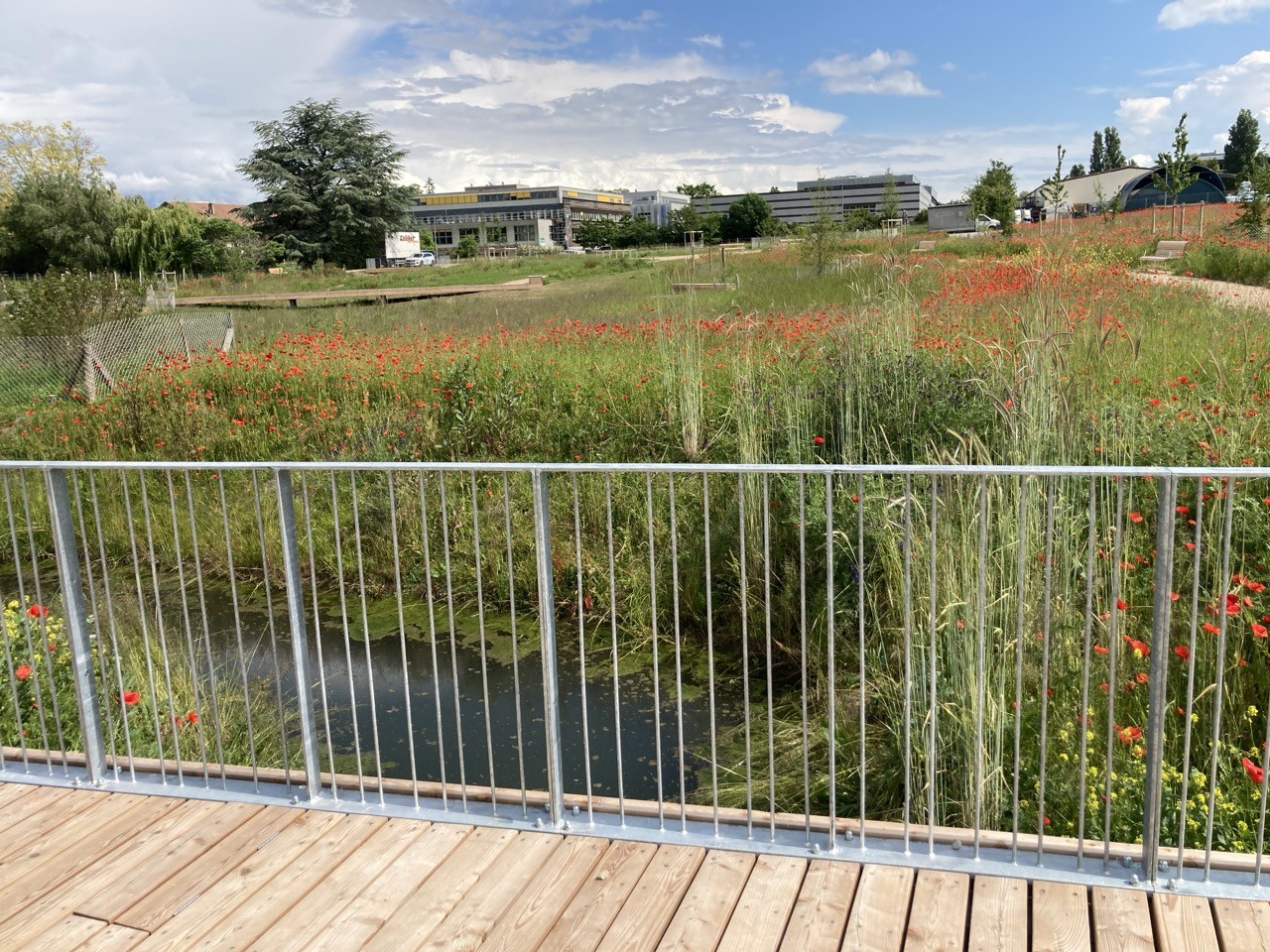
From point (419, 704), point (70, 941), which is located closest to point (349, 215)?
point (419, 704)

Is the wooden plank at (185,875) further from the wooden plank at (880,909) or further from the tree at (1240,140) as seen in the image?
the tree at (1240,140)

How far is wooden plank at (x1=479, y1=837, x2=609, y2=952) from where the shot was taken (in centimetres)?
266

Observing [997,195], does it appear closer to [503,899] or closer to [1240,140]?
[503,899]

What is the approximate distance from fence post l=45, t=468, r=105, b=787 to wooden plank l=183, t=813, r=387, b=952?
105 cm

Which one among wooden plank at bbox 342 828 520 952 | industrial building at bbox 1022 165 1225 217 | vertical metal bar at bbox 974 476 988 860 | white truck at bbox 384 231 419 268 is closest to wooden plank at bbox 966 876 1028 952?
vertical metal bar at bbox 974 476 988 860

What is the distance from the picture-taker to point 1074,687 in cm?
450

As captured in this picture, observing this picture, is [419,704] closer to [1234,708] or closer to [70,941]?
[70,941]

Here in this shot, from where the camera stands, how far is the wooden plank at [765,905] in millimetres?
2594

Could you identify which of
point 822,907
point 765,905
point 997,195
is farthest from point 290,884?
point 997,195

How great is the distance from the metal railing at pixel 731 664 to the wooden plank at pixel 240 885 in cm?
17

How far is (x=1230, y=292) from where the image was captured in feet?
46.8

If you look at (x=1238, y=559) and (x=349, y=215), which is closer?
(x=1238, y=559)

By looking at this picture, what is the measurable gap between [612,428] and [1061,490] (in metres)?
5.19

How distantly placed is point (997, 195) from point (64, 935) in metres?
36.3
